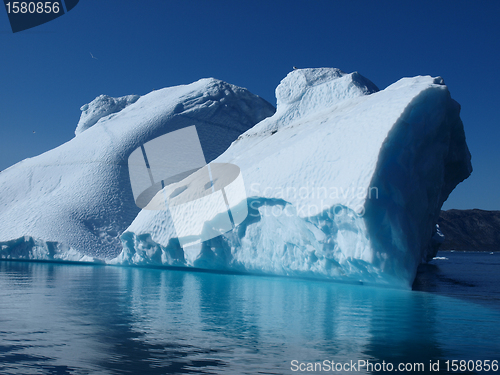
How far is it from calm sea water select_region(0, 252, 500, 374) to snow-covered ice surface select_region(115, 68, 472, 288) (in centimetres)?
130

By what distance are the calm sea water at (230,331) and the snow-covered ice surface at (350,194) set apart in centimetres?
130

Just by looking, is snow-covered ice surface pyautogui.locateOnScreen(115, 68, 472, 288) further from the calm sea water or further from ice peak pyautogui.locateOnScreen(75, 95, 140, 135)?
ice peak pyautogui.locateOnScreen(75, 95, 140, 135)

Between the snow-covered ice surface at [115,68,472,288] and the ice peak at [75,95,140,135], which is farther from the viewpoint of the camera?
the ice peak at [75,95,140,135]

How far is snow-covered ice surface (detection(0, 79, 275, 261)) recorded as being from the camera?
16.6m

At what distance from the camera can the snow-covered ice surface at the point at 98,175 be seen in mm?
16609

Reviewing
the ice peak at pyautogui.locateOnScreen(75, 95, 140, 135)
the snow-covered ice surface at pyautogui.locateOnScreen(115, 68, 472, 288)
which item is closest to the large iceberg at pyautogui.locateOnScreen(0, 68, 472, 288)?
the snow-covered ice surface at pyautogui.locateOnScreen(115, 68, 472, 288)

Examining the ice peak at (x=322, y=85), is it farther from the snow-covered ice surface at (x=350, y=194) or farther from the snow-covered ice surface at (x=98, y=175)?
the snow-covered ice surface at (x=98, y=175)

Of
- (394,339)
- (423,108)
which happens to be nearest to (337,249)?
(423,108)

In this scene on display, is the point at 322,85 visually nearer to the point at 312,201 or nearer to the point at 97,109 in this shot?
the point at 312,201

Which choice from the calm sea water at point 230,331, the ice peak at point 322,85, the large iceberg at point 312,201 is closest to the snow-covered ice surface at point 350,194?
the large iceberg at point 312,201

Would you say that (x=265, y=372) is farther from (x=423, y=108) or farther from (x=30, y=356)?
(x=423, y=108)

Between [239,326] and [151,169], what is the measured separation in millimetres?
18567

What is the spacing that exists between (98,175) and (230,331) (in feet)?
61.8

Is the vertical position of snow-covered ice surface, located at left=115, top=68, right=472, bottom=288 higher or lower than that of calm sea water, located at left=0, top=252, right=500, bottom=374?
higher
